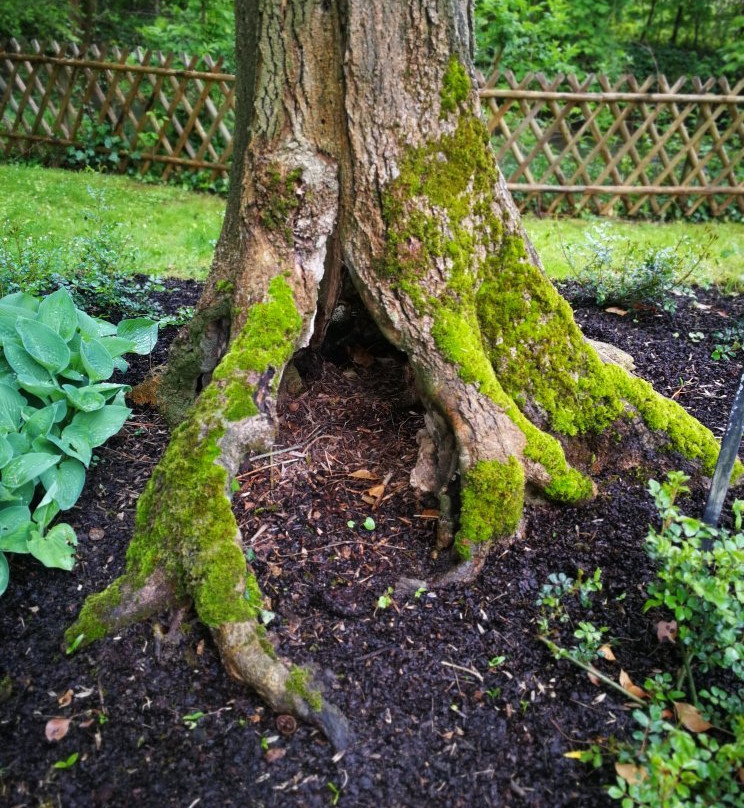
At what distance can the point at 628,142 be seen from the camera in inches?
322

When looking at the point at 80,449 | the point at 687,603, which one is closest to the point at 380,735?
the point at 687,603

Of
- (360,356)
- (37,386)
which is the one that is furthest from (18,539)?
(360,356)

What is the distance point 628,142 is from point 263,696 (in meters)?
8.34

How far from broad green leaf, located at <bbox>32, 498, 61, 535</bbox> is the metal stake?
2.36 meters

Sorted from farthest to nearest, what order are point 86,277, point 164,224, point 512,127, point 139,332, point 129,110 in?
point 512,127, point 129,110, point 164,224, point 86,277, point 139,332

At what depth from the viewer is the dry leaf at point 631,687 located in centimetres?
203

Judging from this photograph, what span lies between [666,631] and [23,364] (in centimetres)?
268

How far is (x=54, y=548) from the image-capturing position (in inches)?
91.4

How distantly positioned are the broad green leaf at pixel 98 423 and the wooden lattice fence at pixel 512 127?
6751 mm

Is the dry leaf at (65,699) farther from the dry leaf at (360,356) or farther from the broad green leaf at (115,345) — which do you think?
the dry leaf at (360,356)

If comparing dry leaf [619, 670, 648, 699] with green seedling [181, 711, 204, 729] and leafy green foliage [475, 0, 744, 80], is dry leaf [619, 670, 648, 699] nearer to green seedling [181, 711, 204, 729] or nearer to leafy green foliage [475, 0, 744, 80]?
green seedling [181, 711, 204, 729]

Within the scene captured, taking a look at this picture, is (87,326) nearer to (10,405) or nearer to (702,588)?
(10,405)

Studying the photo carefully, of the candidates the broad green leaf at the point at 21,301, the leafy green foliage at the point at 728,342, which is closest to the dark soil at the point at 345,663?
the broad green leaf at the point at 21,301

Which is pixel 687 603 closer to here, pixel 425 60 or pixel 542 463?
pixel 542 463
